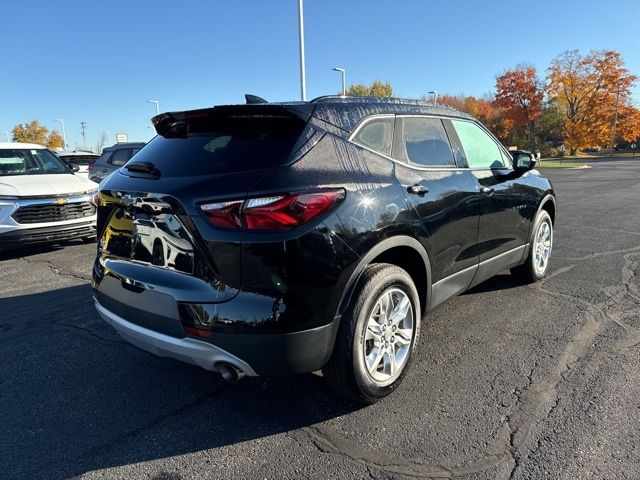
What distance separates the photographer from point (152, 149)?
313 cm

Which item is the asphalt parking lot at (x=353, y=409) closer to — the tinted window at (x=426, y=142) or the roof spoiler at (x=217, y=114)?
the tinted window at (x=426, y=142)

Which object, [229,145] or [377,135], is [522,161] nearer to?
[377,135]

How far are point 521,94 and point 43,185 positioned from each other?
53.5 metres

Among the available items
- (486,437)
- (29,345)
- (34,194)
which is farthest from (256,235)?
(34,194)

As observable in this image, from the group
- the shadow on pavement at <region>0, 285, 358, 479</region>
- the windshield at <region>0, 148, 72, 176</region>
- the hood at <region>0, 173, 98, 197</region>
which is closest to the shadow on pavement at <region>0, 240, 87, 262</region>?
the hood at <region>0, 173, 98, 197</region>

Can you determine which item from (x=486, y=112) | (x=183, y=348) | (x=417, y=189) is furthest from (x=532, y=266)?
(x=486, y=112)

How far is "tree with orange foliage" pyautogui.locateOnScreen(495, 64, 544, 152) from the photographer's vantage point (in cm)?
5088

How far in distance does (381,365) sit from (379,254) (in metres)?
0.71

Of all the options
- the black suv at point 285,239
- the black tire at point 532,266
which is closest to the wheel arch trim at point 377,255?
the black suv at point 285,239

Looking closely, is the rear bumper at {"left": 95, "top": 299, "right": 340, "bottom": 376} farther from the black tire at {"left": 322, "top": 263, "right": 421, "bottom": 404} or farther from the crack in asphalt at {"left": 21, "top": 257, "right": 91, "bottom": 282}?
the crack in asphalt at {"left": 21, "top": 257, "right": 91, "bottom": 282}

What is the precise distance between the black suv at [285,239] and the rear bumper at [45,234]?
4624 mm

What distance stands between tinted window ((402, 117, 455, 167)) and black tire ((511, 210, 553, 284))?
5.75ft

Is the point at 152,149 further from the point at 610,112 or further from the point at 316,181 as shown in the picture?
the point at 610,112

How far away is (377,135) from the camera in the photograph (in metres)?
3.08
